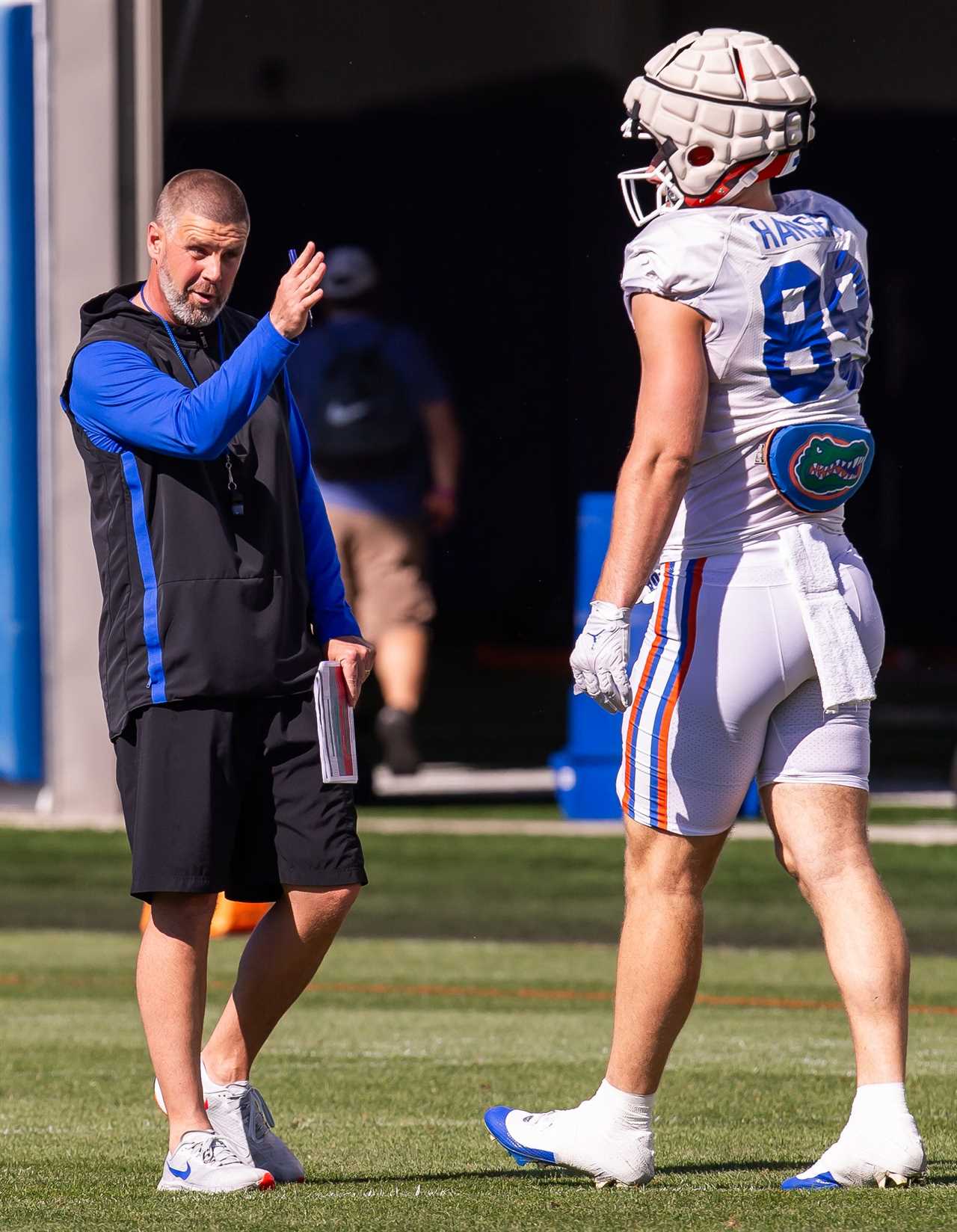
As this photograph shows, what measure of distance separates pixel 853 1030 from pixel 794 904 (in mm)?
6538

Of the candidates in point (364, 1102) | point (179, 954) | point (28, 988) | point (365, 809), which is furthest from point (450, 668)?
point (179, 954)

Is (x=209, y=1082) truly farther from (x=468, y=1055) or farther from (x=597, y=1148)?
(x=468, y=1055)

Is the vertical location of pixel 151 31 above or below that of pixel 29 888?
above

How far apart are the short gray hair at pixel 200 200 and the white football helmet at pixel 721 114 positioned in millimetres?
759

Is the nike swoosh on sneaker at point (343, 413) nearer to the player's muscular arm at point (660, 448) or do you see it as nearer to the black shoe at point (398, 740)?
the black shoe at point (398, 740)

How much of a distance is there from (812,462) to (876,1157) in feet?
3.86

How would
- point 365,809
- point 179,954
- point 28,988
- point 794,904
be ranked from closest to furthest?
point 179,954, point 28,988, point 794,904, point 365,809

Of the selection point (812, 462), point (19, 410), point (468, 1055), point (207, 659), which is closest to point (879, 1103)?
point (812, 462)

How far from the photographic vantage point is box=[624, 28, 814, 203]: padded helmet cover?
4.12 m

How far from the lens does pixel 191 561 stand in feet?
14.1

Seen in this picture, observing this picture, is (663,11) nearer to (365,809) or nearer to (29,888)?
(365,809)

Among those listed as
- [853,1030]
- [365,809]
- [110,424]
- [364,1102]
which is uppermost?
[110,424]

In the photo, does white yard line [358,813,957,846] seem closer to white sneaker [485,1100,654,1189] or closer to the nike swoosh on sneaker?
the nike swoosh on sneaker

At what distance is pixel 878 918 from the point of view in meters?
4.03
